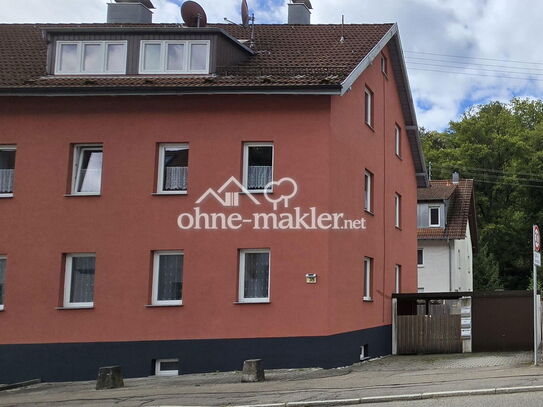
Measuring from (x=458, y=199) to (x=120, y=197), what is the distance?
2799 cm

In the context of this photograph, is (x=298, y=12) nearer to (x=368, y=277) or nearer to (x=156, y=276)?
(x=368, y=277)

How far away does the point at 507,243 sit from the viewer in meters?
50.8

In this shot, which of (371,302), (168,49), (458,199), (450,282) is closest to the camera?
(168,49)

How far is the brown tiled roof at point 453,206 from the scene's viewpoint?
125ft

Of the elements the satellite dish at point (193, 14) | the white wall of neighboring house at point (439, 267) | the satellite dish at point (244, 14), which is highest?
the satellite dish at point (244, 14)

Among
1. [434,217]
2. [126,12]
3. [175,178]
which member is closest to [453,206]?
[434,217]

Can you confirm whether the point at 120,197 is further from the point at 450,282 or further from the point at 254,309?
the point at 450,282

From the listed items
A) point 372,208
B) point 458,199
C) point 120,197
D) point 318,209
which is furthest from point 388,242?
point 458,199

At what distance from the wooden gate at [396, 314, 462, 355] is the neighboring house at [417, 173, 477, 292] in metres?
16.6

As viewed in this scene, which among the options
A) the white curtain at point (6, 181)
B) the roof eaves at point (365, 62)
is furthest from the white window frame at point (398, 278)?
the white curtain at point (6, 181)

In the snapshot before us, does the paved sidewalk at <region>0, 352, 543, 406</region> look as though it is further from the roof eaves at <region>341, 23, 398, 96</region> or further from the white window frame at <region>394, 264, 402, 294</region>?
the roof eaves at <region>341, 23, 398, 96</region>

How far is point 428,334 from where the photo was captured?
2072cm

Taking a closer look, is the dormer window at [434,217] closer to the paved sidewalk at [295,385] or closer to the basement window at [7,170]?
the paved sidewalk at [295,385]

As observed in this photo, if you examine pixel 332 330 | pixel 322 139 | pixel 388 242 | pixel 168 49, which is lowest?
pixel 332 330
